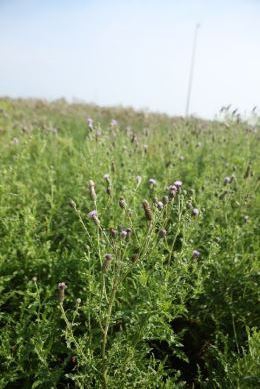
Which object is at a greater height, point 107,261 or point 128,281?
point 107,261

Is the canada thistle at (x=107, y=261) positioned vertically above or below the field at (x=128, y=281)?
above

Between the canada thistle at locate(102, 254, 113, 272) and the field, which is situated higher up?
the canada thistle at locate(102, 254, 113, 272)

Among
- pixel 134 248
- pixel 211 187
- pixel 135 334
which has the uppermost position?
pixel 211 187

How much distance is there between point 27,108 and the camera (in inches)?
385

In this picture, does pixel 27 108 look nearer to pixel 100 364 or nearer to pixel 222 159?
pixel 222 159

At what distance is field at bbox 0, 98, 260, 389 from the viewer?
6.35 feet

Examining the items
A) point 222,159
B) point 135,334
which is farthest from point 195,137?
point 135,334

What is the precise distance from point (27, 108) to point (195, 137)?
6.08m

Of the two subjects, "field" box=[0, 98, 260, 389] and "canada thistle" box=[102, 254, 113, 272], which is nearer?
"canada thistle" box=[102, 254, 113, 272]

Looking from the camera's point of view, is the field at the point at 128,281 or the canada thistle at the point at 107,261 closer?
the canada thistle at the point at 107,261

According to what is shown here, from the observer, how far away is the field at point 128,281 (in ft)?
6.35

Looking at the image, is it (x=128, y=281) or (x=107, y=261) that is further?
(x=128, y=281)

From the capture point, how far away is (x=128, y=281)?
8.18 ft

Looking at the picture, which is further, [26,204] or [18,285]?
[26,204]
